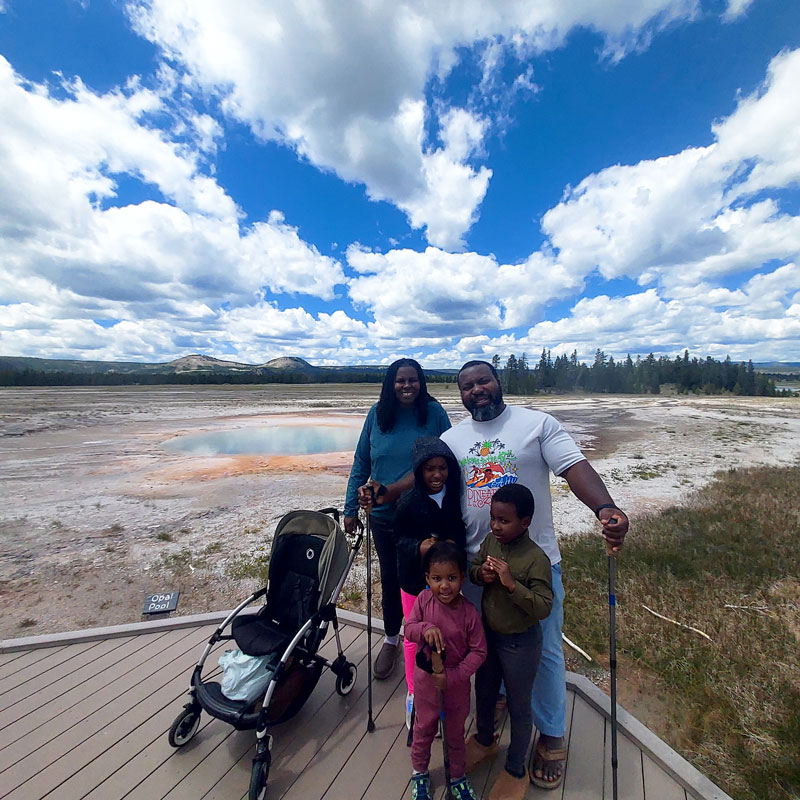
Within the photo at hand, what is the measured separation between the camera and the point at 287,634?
2928 mm

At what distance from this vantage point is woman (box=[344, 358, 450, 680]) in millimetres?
3008

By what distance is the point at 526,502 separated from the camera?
2.09 meters

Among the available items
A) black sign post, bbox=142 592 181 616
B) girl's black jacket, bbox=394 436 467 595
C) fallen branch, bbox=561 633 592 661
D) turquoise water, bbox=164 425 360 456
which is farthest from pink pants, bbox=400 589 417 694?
turquoise water, bbox=164 425 360 456

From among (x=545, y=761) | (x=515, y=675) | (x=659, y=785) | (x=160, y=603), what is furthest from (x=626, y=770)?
(x=160, y=603)

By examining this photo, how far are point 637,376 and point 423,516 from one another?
10802 cm

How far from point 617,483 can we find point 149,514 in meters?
11.5

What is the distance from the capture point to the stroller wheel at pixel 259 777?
2.11 meters

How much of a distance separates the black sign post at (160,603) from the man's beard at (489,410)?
15.3 feet

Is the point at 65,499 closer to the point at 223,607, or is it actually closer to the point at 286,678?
the point at 223,607

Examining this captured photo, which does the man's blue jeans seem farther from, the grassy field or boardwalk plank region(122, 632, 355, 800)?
boardwalk plank region(122, 632, 355, 800)

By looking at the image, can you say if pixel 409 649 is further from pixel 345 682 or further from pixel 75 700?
pixel 75 700

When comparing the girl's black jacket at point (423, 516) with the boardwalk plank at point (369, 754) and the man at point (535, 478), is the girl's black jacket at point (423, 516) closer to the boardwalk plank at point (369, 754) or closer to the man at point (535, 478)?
the man at point (535, 478)

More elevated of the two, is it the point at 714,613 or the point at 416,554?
the point at 416,554

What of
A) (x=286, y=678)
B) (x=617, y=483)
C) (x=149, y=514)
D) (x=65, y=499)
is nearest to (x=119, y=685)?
(x=286, y=678)
